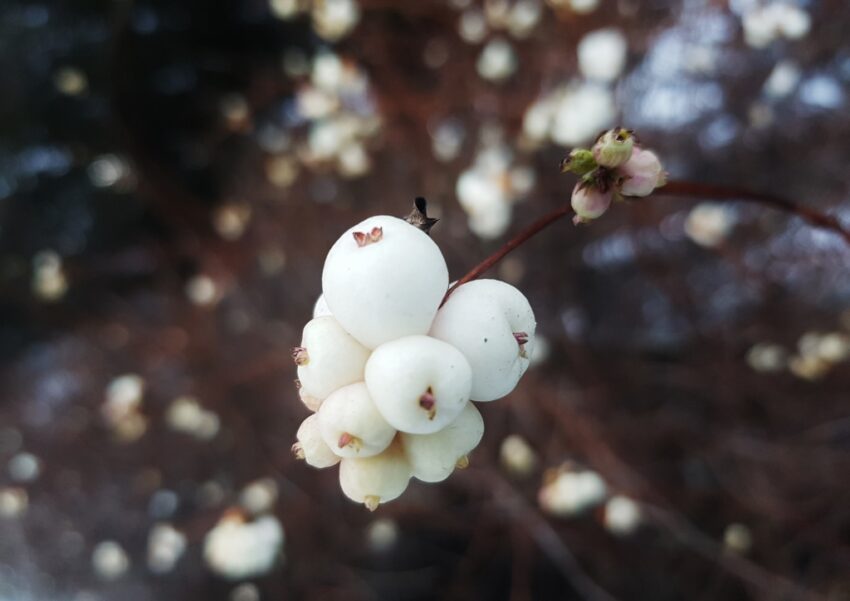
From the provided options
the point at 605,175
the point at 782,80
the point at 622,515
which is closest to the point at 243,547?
the point at 622,515

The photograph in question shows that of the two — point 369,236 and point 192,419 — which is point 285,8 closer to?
point 192,419

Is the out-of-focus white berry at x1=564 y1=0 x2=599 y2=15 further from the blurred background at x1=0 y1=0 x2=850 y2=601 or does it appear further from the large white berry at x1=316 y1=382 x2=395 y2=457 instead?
the large white berry at x1=316 y1=382 x2=395 y2=457

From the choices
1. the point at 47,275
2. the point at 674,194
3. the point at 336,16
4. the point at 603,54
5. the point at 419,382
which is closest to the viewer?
the point at 419,382

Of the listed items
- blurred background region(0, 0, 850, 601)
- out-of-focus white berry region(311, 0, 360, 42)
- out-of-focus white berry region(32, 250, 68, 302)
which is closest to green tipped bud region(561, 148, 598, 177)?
blurred background region(0, 0, 850, 601)

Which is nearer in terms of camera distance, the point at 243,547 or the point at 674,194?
the point at 674,194

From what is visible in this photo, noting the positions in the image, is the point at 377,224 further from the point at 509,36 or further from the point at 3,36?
the point at 3,36

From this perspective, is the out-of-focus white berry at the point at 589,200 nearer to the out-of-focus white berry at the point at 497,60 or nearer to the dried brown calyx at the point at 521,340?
the dried brown calyx at the point at 521,340

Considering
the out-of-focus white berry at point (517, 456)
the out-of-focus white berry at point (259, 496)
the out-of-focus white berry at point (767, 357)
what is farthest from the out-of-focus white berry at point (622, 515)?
the out-of-focus white berry at point (259, 496)
